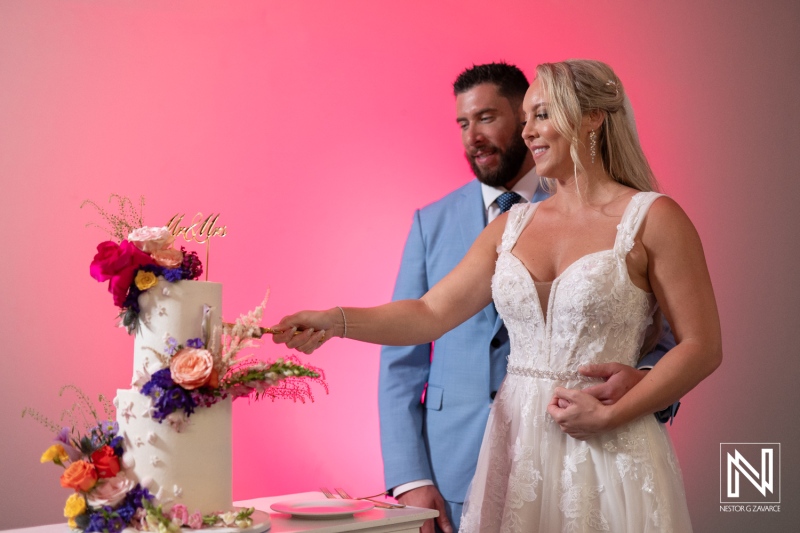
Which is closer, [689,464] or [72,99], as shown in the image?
[72,99]

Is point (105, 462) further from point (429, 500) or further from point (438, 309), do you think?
point (429, 500)

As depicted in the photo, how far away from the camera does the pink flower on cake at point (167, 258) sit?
193 centimetres

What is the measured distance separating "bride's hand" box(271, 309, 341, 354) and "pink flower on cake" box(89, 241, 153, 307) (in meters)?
0.46

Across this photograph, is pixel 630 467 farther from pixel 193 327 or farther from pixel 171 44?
pixel 171 44

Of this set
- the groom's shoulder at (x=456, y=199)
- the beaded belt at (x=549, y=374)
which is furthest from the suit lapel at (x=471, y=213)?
the beaded belt at (x=549, y=374)

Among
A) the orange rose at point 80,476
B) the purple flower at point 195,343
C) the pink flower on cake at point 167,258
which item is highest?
the pink flower on cake at point 167,258

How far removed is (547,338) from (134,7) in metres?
2.61

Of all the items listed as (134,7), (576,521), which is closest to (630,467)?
(576,521)

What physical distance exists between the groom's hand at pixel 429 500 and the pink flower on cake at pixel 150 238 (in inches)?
56.1

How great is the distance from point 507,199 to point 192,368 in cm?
160

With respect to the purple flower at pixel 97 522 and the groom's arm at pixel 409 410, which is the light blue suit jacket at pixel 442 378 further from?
the purple flower at pixel 97 522

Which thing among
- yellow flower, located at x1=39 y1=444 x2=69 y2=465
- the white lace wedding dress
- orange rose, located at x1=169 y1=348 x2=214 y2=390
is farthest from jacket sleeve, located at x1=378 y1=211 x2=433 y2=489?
yellow flower, located at x1=39 y1=444 x2=69 y2=465

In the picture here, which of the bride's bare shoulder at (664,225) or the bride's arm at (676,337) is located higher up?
the bride's bare shoulder at (664,225)

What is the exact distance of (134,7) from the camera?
3943 mm
